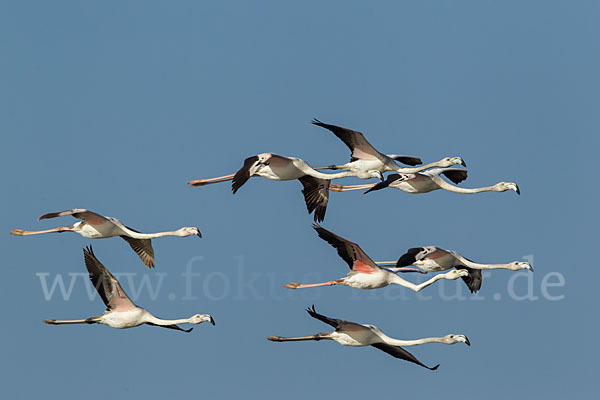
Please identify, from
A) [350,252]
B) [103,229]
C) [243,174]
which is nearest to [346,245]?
[350,252]

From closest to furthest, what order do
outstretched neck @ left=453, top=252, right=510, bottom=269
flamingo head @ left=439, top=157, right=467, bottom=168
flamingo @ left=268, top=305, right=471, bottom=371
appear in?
flamingo @ left=268, top=305, right=471, bottom=371 < outstretched neck @ left=453, top=252, right=510, bottom=269 < flamingo head @ left=439, top=157, right=467, bottom=168

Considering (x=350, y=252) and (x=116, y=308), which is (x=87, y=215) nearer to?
(x=116, y=308)

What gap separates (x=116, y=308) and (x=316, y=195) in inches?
293

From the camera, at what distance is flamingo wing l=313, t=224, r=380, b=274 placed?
140 ft

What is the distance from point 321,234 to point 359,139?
3529 mm

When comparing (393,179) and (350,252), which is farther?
(393,179)

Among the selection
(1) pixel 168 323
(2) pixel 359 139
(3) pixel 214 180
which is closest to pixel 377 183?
(2) pixel 359 139

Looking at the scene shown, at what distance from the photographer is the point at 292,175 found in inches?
1718

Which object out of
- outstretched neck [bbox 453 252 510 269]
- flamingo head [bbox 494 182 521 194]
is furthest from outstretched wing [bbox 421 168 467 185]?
outstretched neck [bbox 453 252 510 269]

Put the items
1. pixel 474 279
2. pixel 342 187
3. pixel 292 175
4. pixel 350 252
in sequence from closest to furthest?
1. pixel 350 252
2. pixel 292 175
3. pixel 474 279
4. pixel 342 187

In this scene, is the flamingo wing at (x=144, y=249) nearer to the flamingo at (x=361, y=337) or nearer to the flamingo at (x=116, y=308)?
the flamingo at (x=116, y=308)

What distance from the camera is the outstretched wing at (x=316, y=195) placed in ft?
154

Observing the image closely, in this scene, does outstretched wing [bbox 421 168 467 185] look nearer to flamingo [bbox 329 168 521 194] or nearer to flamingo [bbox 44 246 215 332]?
flamingo [bbox 329 168 521 194]

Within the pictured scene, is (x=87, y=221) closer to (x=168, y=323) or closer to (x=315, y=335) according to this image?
(x=168, y=323)
